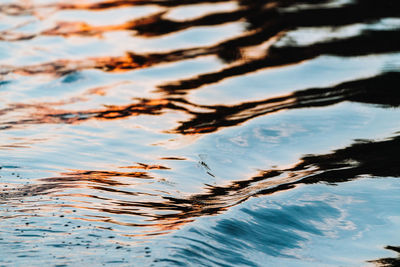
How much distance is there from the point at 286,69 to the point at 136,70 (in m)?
1.12

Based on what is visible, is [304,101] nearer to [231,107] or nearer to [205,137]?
[231,107]

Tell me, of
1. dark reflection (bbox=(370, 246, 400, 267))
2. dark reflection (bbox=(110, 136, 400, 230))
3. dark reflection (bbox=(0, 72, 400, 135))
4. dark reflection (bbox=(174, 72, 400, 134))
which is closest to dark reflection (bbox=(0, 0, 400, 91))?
dark reflection (bbox=(0, 72, 400, 135))

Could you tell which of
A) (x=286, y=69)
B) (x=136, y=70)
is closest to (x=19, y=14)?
(x=136, y=70)

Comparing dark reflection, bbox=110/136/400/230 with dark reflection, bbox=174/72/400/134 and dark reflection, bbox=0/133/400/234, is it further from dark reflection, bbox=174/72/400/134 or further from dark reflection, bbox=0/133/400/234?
dark reflection, bbox=174/72/400/134

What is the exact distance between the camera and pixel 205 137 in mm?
3750

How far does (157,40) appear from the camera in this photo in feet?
19.2

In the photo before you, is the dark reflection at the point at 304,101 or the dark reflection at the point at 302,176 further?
the dark reflection at the point at 304,101

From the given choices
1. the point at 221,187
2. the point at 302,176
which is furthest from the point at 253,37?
the point at 221,187

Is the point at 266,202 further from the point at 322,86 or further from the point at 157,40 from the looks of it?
the point at 157,40

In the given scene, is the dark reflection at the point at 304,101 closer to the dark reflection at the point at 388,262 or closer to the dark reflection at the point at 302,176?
the dark reflection at the point at 302,176

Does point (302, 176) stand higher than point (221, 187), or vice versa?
point (302, 176)

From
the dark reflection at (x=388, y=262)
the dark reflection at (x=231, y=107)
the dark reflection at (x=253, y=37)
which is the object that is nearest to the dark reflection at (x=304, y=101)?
the dark reflection at (x=231, y=107)

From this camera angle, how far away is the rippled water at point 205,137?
249 cm

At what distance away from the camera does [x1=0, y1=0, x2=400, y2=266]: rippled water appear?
2.49m
